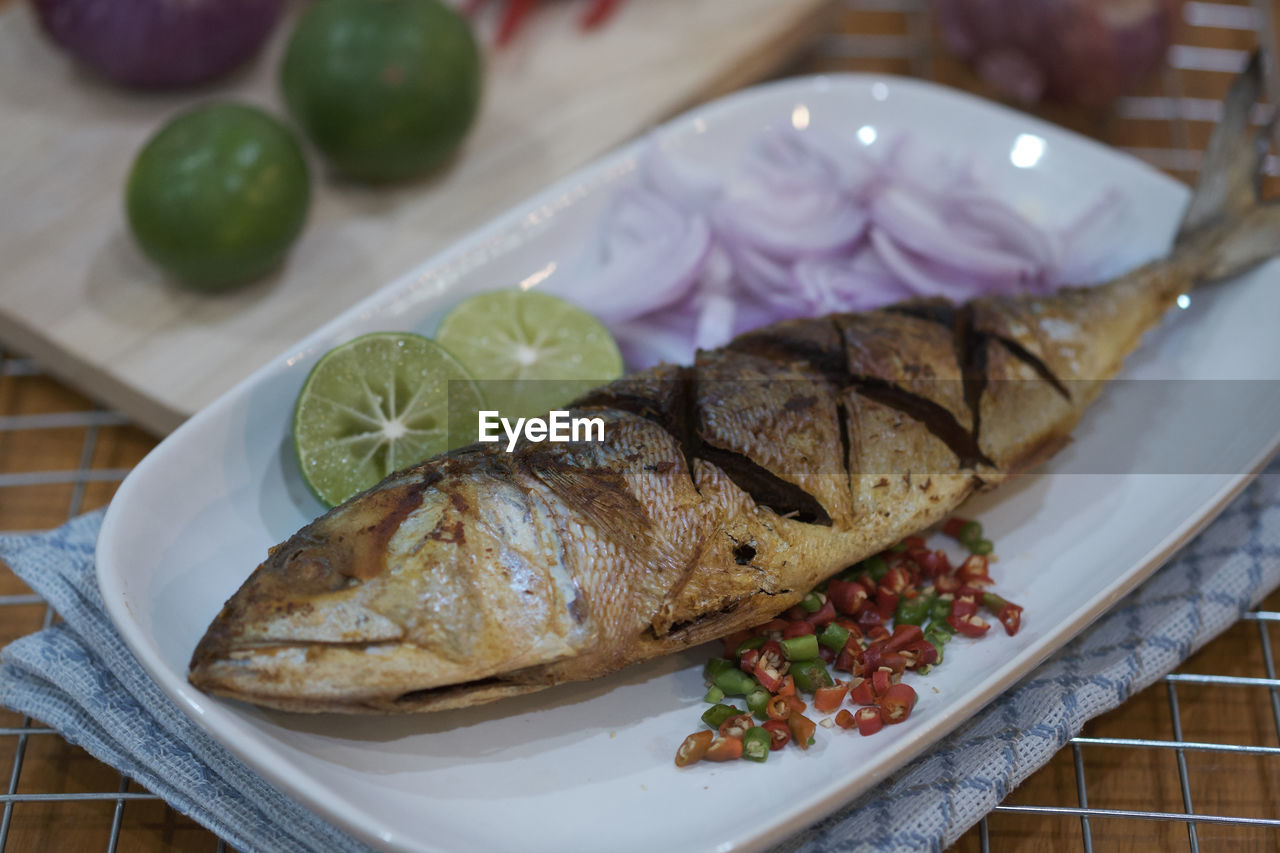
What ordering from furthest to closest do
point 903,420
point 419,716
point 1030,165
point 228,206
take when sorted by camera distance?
point 1030,165, point 228,206, point 903,420, point 419,716

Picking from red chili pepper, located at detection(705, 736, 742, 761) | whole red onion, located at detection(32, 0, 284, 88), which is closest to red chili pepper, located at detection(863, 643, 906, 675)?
red chili pepper, located at detection(705, 736, 742, 761)

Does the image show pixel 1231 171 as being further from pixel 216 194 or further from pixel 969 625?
pixel 216 194

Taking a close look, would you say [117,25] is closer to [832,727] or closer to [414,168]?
[414,168]

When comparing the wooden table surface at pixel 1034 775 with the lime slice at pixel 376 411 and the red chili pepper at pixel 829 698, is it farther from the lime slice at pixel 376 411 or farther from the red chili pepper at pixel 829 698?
the lime slice at pixel 376 411

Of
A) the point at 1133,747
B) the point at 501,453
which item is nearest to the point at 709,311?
the point at 501,453

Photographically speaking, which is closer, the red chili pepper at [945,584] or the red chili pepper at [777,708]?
the red chili pepper at [777,708]

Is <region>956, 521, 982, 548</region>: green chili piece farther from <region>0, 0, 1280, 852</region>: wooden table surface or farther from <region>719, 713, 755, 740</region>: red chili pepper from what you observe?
<region>719, 713, 755, 740</region>: red chili pepper

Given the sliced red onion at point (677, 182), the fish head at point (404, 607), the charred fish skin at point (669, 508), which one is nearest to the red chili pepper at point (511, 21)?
the sliced red onion at point (677, 182)
